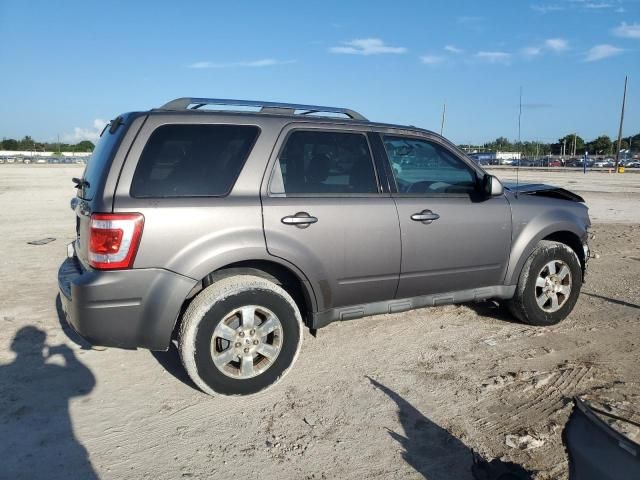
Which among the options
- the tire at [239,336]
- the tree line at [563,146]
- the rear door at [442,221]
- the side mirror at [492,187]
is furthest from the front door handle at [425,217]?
the tree line at [563,146]

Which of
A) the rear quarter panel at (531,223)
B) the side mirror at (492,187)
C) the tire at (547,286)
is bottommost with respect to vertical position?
the tire at (547,286)

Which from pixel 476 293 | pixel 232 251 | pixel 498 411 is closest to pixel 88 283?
pixel 232 251

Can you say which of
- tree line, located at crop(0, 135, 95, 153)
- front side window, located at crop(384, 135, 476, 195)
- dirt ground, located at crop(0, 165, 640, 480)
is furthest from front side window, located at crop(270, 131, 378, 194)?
tree line, located at crop(0, 135, 95, 153)

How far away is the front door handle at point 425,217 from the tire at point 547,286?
1.16 m

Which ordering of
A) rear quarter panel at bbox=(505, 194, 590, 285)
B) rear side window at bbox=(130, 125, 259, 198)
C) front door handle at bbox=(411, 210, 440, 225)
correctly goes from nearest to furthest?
rear side window at bbox=(130, 125, 259, 198) < front door handle at bbox=(411, 210, 440, 225) < rear quarter panel at bbox=(505, 194, 590, 285)

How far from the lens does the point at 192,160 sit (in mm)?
3467

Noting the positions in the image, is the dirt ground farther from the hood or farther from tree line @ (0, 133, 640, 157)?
tree line @ (0, 133, 640, 157)

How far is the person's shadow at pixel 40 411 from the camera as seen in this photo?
2.77m

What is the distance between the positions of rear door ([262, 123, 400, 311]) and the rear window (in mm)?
1011

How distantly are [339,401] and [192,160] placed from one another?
1.89 meters

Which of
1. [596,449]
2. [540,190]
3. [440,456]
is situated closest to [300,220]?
[440,456]

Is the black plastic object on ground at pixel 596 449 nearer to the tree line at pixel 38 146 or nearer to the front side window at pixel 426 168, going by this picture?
the front side window at pixel 426 168

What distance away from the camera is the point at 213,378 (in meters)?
3.45

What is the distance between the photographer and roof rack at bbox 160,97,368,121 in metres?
3.65
